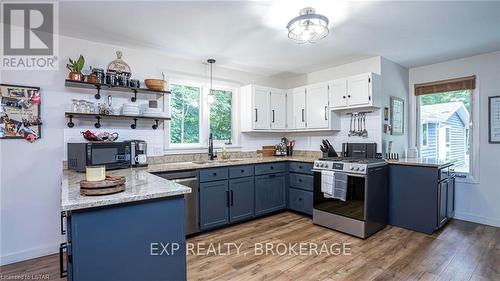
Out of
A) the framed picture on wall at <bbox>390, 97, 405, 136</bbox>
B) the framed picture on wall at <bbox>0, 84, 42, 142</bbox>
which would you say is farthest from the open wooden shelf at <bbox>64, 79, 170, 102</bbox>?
the framed picture on wall at <bbox>390, 97, 405, 136</bbox>

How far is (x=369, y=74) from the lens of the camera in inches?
133

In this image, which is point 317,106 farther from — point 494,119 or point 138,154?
point 138,154

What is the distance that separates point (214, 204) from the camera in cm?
318

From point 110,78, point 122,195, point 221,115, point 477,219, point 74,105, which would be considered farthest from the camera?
point 221,115

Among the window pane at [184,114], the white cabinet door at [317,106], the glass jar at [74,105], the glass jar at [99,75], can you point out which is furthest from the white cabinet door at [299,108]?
the glass jar at [74,105]

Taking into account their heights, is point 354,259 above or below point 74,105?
below

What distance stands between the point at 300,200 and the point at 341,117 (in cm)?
149

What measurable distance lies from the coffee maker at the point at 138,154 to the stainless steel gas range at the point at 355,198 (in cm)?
223

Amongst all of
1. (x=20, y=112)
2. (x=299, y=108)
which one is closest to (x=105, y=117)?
(x=20, y=112)

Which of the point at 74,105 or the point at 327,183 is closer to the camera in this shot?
the point at 74,105

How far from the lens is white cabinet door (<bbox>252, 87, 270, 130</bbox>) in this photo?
414 cm

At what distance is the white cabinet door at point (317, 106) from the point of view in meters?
3.93

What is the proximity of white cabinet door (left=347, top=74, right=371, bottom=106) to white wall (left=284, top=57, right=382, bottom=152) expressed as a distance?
298 mm

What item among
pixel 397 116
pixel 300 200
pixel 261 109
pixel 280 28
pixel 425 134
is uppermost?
pixel 280 28
